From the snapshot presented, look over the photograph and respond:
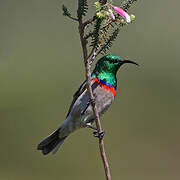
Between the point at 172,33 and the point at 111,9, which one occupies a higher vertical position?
the point at 172,33

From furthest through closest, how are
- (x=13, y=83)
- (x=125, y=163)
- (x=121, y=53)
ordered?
(x=13, y=83), (x=121, y=53), (x=125, y=163)

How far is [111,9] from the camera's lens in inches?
78.8

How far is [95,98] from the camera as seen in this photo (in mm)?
3152

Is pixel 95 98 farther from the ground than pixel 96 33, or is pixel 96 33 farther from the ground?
pixel 95 98

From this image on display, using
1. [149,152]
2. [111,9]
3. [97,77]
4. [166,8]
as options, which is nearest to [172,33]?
[166,8]

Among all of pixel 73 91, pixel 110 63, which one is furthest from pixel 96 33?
pixel 73 91

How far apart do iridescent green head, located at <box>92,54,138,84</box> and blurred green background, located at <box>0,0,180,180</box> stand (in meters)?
3.80

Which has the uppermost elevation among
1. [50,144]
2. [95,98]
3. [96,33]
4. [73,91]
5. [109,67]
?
[73,91]

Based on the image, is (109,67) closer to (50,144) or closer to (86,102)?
(86,102)

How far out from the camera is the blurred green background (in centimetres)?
720

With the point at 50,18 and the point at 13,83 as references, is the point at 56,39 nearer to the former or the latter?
the point at 50,18

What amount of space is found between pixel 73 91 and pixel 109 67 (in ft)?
20.9

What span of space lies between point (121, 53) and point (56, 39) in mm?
2088

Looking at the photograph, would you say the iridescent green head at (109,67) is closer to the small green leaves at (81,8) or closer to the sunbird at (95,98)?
the sunbird at (95,98)
